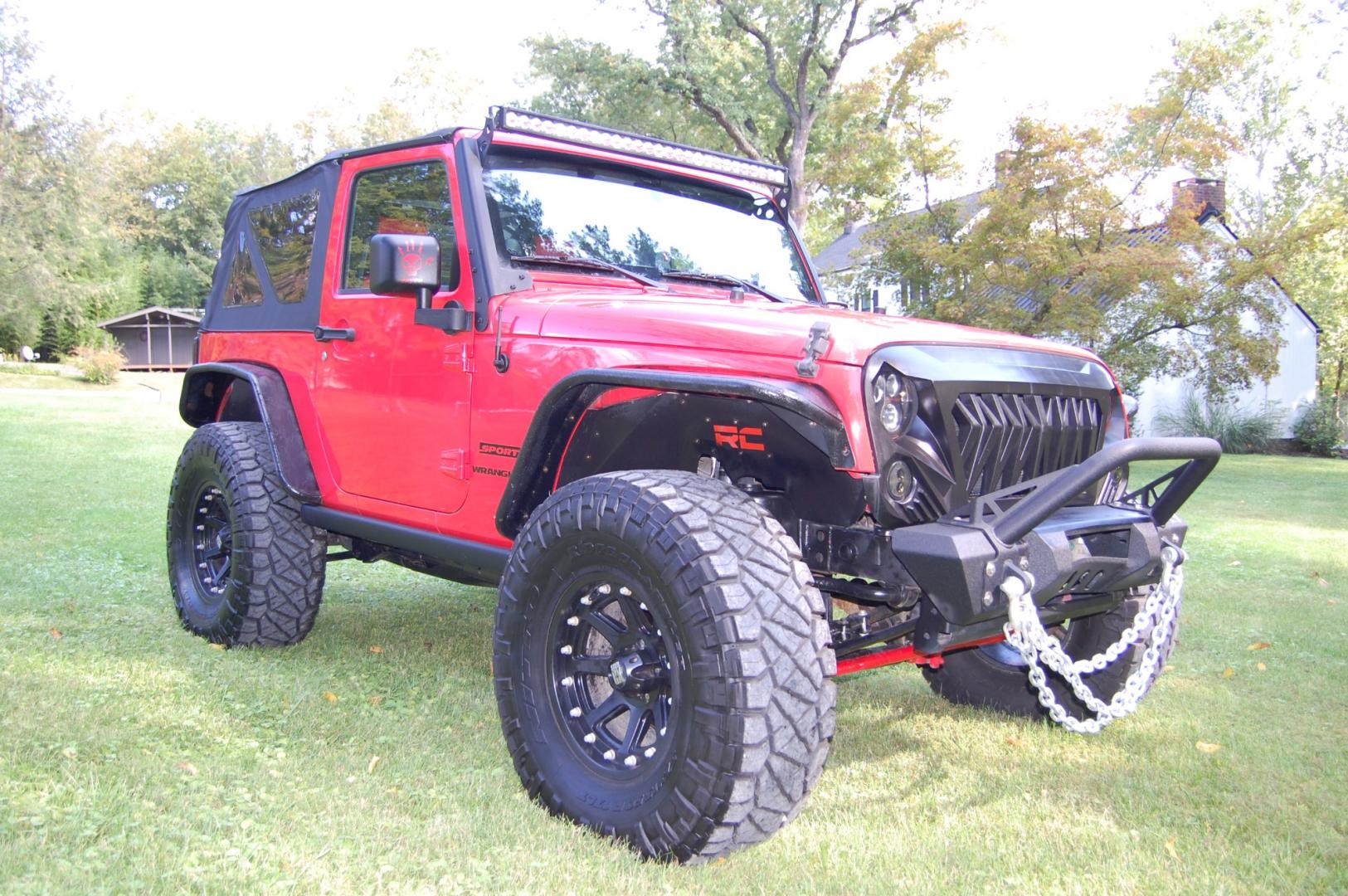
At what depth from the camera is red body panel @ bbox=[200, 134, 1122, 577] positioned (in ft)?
9.91

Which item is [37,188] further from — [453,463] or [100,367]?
[453,463]

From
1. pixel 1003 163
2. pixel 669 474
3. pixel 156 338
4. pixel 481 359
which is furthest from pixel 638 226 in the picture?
pixel 156 338

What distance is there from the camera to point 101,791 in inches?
126

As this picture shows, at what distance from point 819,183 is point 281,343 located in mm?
14888

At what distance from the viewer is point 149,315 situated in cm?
5231

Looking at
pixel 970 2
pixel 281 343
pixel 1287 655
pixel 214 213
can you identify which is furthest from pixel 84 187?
pixel 1287 655

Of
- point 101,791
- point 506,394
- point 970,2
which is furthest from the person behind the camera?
point 970,2

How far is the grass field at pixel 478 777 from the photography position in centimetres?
285

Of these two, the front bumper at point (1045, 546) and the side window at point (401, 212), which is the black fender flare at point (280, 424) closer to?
the side window at point (401, 212)

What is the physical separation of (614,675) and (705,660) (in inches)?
16.7

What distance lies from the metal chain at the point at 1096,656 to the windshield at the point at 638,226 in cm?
186

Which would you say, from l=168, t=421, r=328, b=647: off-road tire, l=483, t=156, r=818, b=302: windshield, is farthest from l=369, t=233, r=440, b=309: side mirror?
l=168, t=421, r=328, b=647: off-road tire

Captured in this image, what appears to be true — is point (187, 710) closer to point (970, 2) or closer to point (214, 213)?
point (970, 2)

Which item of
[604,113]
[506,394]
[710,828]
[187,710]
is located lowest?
[187,710]
